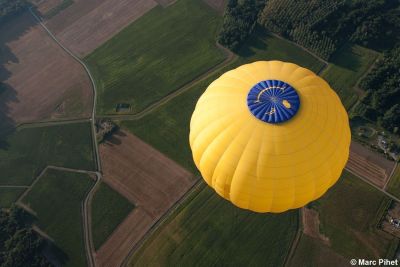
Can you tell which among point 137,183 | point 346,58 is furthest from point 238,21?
point 137,183

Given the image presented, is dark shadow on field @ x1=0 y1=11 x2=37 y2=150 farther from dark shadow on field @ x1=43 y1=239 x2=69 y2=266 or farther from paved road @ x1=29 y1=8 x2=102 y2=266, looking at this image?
dark shadow on field @ x1=43 y1=239 x2=69 y2=266

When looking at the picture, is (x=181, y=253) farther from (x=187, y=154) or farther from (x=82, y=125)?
(x=82, y=125)

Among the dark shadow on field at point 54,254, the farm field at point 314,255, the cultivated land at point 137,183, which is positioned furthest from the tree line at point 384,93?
the dark shadow on field at point 54,254

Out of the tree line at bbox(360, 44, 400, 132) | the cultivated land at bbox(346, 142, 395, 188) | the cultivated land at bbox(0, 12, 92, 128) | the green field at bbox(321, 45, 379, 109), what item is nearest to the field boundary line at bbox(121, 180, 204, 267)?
the cultivated land at bbox(346, 142, 395, 188)

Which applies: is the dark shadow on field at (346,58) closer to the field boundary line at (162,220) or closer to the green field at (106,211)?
the field boundary line at (162,220)

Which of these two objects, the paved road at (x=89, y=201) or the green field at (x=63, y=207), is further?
the green field at (x=63, y=207)

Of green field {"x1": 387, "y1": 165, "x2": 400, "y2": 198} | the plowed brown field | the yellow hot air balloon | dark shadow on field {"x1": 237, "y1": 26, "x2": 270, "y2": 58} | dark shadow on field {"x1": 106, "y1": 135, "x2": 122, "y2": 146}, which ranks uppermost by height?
the yellow hot air balloon

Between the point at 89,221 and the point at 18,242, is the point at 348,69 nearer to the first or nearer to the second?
the point at 89,221
